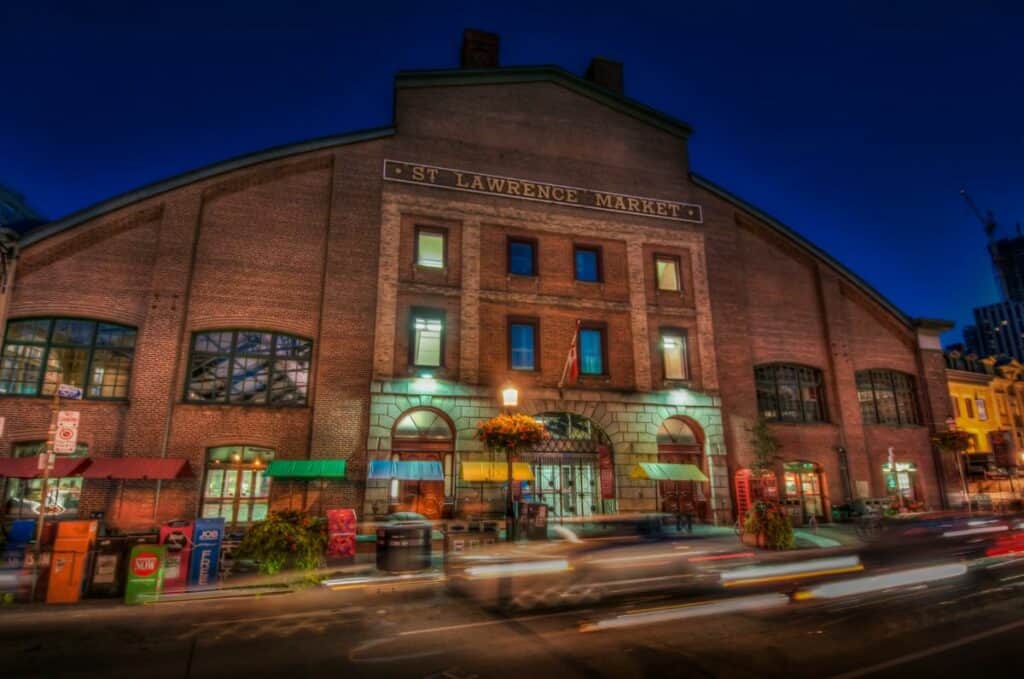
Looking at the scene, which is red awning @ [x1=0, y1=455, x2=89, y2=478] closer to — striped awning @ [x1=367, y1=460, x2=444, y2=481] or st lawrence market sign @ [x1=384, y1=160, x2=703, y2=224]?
striped awning @ [x1=367, y1=460, x2=444, y2=481]

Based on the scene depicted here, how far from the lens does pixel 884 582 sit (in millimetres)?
11945

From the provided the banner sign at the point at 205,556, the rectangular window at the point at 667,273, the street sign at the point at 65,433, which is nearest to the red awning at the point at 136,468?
the street sign at the point at 65,433

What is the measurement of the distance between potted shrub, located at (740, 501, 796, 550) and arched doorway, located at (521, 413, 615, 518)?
581cm

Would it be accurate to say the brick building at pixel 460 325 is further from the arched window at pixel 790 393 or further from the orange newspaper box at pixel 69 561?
the orange newspaper box at pixel 69 561

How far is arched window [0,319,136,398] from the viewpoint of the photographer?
743 inches

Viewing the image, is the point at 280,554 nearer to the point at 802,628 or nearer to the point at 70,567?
the point at 70,567

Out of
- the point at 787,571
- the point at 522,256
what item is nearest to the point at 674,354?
the point at 522,256

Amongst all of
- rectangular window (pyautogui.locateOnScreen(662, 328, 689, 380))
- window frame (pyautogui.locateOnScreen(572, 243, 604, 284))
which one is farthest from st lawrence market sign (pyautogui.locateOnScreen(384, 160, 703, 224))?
rectangular window (pyautogui.locateOnScreen(662, 328, 689, 380))

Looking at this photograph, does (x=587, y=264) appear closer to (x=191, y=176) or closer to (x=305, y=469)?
(x=305, y=469)

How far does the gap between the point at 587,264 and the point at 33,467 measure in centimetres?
2120

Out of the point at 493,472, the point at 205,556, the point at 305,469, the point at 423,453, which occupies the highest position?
the point at 423,453

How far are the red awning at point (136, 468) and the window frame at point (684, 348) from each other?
18986 millimetres

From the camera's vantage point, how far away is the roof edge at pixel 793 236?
28094mm

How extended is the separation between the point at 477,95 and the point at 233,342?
49.6 ft
